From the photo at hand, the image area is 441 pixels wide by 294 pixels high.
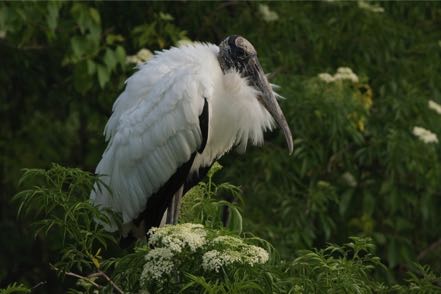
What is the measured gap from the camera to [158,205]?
4.79 meters

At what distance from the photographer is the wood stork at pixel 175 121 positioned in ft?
15.1

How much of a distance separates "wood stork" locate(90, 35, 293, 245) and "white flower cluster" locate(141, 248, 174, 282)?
4.06 ft

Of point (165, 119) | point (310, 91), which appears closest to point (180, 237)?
point (165, 119)

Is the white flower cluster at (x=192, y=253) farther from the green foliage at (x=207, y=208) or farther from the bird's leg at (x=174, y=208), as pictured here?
the bird's leg at (x=174, y=208)

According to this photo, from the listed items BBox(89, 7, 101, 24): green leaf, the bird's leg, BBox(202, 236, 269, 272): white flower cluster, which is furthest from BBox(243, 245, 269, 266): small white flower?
BBox(89, 7, 101, 24): green leaf

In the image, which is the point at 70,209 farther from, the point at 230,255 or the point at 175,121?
the point at 175,121

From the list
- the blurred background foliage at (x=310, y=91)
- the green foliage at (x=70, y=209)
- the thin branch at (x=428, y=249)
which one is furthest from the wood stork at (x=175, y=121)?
the thin branch at (x=428, y=249)

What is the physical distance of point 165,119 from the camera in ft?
15.2

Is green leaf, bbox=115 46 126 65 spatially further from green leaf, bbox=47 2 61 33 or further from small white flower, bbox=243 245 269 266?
small white flower, bbox=243 245 269 266

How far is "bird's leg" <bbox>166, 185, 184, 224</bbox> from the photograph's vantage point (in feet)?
15.2

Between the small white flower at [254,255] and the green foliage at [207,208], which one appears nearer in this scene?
the small white flower at [254,255]

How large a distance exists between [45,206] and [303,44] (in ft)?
12.2

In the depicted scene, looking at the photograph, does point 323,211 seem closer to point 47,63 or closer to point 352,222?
point 352,222

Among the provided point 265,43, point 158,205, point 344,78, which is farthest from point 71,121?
point 158,205
